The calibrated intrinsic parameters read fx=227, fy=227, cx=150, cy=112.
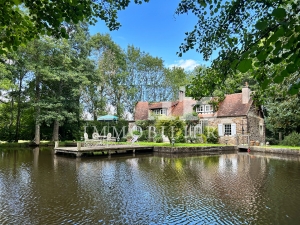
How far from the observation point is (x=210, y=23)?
3814 millimetres

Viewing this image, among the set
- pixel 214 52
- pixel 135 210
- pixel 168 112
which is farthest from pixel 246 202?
pixel 168 112

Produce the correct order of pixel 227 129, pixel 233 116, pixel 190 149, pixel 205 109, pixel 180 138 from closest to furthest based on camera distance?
pixel 190 149 → pixel 180 138 → pixel 233 116 → pixel 227 129 → pixel 205 109

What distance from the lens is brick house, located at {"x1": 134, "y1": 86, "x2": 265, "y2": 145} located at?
21641mm

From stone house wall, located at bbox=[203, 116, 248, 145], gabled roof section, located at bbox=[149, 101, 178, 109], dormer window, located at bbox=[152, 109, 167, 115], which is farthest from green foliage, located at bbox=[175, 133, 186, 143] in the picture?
gabled roof section, located at bbox=[149, 101, 178, 109]

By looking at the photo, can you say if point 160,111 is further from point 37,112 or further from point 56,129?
point 37,112

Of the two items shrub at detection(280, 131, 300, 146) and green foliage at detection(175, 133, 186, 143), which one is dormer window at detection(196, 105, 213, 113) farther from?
shrub at detection(280, 131, 300, 146)

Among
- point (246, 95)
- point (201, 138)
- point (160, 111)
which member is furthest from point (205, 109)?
point (160, 111)

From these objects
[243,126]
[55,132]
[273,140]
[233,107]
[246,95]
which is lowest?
[273,140]

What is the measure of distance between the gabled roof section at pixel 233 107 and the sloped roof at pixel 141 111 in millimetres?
8248

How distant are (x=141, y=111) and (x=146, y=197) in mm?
21797

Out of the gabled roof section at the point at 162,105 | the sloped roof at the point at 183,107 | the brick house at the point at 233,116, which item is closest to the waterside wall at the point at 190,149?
the brick house at the point at 233,116

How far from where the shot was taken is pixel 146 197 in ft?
19.3

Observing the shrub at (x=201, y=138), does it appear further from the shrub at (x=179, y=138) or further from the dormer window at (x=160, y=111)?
the dormer window at (x=160, y=111)

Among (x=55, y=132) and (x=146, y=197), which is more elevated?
(x=55, y=132)
